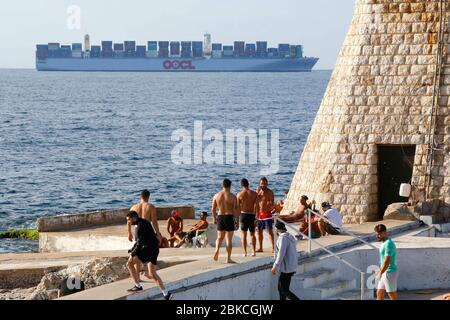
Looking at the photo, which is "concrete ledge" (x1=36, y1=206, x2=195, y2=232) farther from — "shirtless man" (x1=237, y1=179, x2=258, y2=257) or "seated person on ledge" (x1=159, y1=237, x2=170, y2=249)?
"shirtless man" (x1=237, y1=179, x2=258, y2=257)

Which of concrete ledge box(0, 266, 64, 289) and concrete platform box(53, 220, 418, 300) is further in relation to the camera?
concrete ledge box(0, 266, 64, 289)

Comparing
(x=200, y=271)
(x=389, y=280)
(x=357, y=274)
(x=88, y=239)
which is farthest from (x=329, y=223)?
(x=88, y=239)

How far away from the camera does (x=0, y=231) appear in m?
42.5

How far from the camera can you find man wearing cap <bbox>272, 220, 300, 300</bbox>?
16.0m

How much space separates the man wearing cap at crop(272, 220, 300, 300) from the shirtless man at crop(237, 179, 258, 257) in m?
1.32

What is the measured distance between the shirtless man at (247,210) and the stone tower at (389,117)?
19.5ft

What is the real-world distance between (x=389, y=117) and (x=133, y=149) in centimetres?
5745

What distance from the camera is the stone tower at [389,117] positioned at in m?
22.9

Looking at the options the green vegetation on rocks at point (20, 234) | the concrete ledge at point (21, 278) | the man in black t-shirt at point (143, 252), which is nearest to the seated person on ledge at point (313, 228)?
the concrete ledge at point (21, 278)

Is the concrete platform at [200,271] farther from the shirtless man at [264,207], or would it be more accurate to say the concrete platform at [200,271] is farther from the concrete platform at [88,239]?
the concrete platform at [88,239]

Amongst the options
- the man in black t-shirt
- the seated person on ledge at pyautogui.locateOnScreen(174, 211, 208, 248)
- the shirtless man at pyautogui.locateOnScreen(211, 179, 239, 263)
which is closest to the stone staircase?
the shirtless man at pyautogui.locateOnScreen(211, 179, 239, 263)

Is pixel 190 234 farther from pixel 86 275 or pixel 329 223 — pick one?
pixel 86 275
